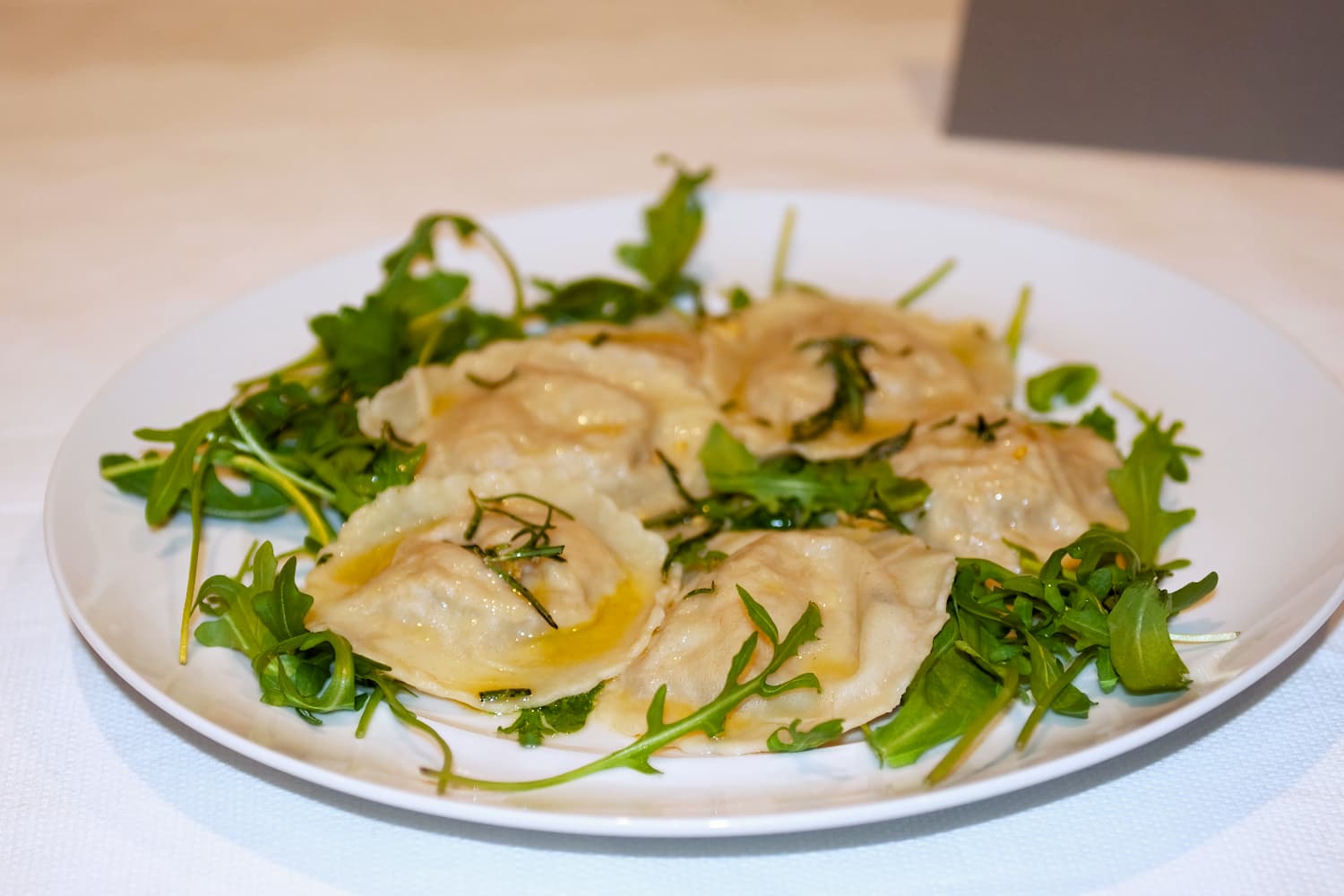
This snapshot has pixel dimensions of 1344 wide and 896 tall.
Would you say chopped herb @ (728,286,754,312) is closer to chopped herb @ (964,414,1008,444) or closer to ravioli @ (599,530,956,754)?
chopped herb @ (964,414,1008,444)

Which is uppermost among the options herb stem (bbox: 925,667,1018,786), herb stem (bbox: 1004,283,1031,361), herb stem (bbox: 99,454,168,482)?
herb stem (bbox: 1004,283,1031,361)

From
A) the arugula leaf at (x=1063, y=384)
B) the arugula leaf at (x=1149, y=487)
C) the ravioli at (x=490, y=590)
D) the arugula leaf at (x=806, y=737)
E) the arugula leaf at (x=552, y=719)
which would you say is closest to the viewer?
the arugula leaf at (x=806, y=737)

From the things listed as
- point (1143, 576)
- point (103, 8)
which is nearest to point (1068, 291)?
point (1143, 576)

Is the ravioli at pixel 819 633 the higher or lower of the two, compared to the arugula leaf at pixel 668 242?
lower

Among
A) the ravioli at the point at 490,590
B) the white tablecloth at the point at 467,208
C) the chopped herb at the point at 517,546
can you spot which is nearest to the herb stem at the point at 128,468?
the white tablecloth at the point at 467,208

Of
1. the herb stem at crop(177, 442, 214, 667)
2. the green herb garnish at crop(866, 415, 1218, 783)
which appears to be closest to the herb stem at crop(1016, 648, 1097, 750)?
the green herb garnish at crop(866, 415, 1218, 783)

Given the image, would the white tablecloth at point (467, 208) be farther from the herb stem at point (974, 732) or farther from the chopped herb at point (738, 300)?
the chopped herb at point (738, 300)

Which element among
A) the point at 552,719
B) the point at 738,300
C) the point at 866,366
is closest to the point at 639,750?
the point at 552,719
